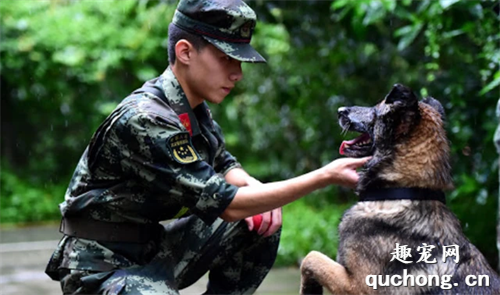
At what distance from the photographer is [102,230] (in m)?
3.52

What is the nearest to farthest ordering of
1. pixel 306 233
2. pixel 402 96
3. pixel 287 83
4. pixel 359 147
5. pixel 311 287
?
1. pixel 402 96
2. pixel 359 147
3. pixel 311 287
4. pixel 306 233
5. pixel 287 83

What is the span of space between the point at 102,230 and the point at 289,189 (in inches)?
37.5

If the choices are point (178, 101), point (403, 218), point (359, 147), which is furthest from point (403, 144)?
point (178, 101)

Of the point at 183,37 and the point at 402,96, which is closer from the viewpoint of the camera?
the point at 402,96

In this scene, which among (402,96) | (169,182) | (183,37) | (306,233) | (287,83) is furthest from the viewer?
(287,83)

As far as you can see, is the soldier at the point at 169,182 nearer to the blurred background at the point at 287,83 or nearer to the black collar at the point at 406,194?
the black collar at the point at 406,194

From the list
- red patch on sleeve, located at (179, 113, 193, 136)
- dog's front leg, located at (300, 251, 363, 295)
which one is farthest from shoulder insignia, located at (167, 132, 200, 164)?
dog's front leg, located at (300, 251, 363, 295)

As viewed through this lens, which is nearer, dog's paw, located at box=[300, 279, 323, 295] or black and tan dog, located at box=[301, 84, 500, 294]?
black and tan dog, located at box=[301, 84, 500, 294]

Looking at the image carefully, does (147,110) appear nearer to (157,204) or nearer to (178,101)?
(178,101)

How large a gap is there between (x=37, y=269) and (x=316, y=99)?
3.72 meters

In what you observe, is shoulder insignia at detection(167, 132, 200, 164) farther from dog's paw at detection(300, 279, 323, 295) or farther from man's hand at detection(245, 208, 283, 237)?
dog's paw at detection(300, 279, 323, 295)

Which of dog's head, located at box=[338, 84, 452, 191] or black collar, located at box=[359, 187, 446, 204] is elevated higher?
dog's head, located at box=[338, 84, 452, 191]

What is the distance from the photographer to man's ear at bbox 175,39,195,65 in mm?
3475

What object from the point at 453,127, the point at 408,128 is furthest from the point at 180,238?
the point at 453,127
